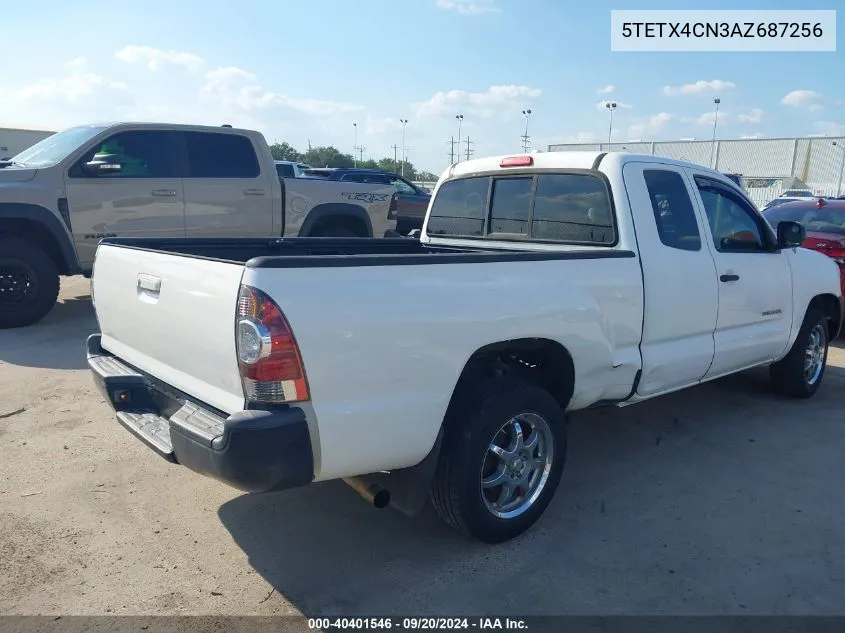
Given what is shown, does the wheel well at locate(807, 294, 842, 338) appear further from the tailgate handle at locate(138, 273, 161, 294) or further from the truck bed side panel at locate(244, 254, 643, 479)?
the tailgate handle at locate(138, 273, 161, 294)

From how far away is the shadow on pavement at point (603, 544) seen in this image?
9.48ft

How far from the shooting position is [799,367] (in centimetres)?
554

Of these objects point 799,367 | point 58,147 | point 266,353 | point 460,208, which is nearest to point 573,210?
point 460,208

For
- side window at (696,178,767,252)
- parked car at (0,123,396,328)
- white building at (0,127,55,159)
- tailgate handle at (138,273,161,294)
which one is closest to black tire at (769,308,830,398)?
side window at (696,178,767,252)

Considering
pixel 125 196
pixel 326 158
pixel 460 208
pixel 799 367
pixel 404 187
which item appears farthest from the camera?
pixel 326 158

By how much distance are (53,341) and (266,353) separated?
541 cm

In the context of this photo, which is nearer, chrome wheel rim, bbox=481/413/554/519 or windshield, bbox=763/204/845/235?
chrome wheel rim, bbox=481/413/554/519

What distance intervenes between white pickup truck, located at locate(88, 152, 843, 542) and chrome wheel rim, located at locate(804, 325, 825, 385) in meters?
0.86

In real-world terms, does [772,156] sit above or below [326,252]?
above

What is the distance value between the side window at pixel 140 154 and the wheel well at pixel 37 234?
702 millimetres

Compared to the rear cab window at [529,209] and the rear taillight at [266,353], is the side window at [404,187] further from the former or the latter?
the rear taillight at [266,353]

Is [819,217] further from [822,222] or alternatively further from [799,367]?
[799,367]

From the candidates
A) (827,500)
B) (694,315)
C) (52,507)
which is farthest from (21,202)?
(827,500)

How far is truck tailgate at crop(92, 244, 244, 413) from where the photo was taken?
2607mm
